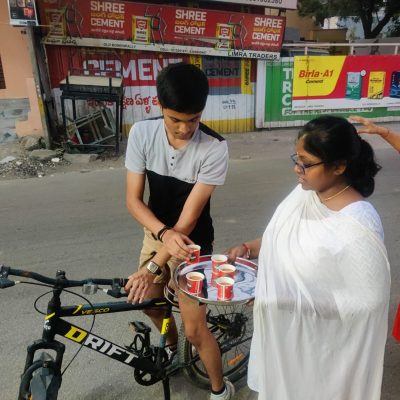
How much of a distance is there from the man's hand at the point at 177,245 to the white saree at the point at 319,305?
35cm

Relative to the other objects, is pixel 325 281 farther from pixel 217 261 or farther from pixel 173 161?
pixel 173 161

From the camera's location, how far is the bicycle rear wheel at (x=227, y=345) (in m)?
2.16

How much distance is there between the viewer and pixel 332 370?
155 cm

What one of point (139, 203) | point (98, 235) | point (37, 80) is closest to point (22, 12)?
point (37, 80)

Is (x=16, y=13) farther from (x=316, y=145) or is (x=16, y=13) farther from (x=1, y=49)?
(x=316, y=145)

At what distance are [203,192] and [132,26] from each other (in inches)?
285

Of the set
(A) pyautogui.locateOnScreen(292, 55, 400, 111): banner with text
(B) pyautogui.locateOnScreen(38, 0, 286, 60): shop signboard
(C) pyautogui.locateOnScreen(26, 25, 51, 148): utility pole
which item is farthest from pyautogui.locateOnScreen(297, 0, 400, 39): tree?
(C) pyautogui.locateOnScreen(26, 25, 51, 148): utility pole

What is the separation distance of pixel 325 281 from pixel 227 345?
103cm

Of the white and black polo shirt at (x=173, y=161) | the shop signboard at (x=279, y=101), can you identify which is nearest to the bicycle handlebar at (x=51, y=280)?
the white and black polo shirt at (x=173, y=161)

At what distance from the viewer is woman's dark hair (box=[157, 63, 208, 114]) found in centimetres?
161

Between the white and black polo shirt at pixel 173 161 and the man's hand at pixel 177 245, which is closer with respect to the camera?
the man's hand at pixel 177 245

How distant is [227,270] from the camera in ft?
5.62

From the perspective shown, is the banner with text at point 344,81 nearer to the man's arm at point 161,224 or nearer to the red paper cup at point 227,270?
the man's arm at point 161,224

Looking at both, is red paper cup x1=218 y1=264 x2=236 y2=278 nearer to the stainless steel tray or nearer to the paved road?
the stainless steel tray
